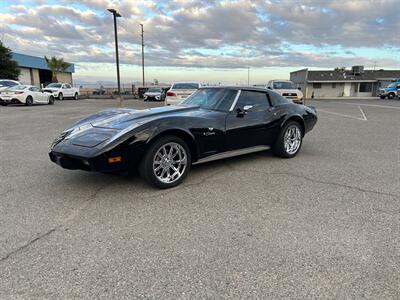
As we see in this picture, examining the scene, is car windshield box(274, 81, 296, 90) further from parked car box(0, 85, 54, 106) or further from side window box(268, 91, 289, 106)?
parked car box(0, 85, 54, 106)

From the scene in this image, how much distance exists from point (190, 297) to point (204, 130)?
2.62m

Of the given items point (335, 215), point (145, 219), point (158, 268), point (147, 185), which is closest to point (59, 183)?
point (147, 185)

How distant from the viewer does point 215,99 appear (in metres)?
5.11

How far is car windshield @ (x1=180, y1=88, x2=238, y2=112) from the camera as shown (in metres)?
4.96

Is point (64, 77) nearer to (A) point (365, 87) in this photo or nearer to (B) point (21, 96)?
(B) point (21, 96)

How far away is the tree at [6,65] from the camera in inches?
1273

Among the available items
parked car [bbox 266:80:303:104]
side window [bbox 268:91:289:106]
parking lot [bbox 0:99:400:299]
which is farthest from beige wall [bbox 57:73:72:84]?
side window [bbox 268:91:289:106]

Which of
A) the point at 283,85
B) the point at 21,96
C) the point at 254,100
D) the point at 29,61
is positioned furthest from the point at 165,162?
the point at 29,61

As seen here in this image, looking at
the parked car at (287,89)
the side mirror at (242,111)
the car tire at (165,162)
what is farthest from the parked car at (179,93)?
the car tire at (165,162)

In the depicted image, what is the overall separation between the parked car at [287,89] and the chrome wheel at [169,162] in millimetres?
14132

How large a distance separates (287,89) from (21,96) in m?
15.9

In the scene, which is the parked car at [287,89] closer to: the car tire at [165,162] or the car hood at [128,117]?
the car hood at [128,117]

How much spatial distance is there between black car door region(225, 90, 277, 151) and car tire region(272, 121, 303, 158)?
215 mm

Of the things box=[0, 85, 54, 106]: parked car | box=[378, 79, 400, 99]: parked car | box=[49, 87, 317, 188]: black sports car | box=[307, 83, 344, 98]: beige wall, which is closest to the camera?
box=[49, 87, 317, 188]: black sports car
